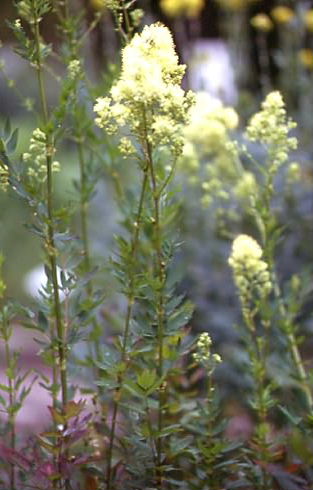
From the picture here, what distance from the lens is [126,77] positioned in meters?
1.38

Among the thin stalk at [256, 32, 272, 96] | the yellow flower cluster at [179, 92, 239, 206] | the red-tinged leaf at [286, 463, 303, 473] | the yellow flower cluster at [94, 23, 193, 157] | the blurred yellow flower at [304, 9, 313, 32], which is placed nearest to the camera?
the yellow flower cluster at [94, 23, 193, 157]

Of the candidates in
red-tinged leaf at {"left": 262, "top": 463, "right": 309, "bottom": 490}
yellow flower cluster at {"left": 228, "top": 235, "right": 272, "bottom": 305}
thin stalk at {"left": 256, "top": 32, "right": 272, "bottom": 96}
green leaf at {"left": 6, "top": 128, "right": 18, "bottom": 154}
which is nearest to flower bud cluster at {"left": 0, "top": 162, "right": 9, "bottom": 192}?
green leaf at {"left": 6, "top": 128, "right": 18, "bottom": 154}

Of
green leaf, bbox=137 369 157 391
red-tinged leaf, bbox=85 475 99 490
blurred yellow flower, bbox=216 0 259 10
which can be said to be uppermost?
blurred yellow flower, bbox=216 0 259 10

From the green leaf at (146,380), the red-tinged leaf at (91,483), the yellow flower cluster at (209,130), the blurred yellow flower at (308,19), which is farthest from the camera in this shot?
the blurred yellow flower at (308,19)

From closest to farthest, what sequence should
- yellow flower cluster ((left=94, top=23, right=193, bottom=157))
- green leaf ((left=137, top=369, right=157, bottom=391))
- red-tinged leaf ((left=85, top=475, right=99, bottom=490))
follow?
yellow flower cluster ((left=94, top=23, right=193, bottom=157))
green leaf ((left=137, top=369, right=157, bottom=391))
red-tinged leaf ((left=85, top=475, right=99, bottom=490))

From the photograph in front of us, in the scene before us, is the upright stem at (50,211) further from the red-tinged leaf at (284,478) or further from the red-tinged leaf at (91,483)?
the red-tinged leaf at (284,478)

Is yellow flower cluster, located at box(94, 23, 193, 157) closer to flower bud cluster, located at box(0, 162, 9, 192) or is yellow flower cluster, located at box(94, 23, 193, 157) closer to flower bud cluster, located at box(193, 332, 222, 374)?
flower bud cluster, located at box(0, 162, 9, 192)

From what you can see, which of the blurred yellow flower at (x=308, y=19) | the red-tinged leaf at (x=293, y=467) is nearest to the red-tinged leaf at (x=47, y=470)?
the red-tinged leaf at (x=293, y=467)

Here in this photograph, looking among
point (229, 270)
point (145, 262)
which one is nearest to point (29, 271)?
point (229, 270)

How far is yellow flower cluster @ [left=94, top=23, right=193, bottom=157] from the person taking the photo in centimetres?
137

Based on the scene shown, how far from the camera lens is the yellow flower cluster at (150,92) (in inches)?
54.0

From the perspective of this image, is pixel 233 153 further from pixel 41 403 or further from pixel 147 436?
pixel 41 403

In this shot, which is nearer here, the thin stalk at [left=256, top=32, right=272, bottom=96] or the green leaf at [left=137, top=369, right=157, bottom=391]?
the green leaf at [left=137, top=369, right=157, bottom=391]

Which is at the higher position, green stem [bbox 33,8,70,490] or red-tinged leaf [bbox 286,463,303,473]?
green stem [bbox 33,8,70,490]
